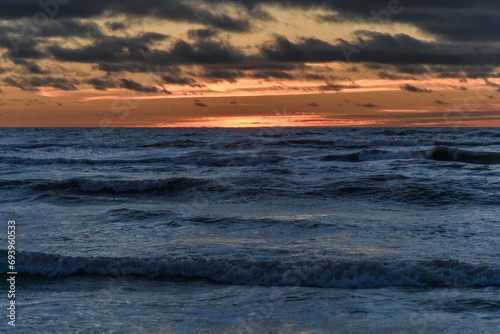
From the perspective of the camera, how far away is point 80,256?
8133 millimetres

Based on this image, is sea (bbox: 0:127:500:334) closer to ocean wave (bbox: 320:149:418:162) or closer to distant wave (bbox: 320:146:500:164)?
ocean wave (bbox: 320:149:418:162)

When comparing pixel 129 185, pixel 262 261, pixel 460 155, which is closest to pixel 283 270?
pixel 262 261

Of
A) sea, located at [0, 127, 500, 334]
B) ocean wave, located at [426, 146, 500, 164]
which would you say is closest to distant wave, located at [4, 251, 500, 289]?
sea, located at [0, 127, 500, 334]

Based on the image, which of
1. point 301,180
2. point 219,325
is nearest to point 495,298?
point 219,325

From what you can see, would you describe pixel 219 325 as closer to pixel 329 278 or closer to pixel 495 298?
pixel 329 278

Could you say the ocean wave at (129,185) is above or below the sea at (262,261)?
above

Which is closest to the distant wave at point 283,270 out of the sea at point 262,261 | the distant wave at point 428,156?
the sea at point 262,261

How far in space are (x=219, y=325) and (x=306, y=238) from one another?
13.8ft

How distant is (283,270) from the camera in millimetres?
7312

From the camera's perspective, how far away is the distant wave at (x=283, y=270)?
6938 mm

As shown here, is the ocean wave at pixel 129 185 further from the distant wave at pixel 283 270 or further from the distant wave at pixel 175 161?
the distant wave at pixel 283 270

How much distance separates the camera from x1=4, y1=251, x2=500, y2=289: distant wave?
6.94 meters

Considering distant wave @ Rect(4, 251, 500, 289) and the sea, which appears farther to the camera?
distant wave @ Rect(4, 251, 500, 289)

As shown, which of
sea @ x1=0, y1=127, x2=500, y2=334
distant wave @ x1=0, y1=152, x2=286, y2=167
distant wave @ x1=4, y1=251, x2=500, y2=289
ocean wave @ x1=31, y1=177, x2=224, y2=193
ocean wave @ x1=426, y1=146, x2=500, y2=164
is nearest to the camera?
sea @ x1=0, y1=127, x2=500, y2=334
